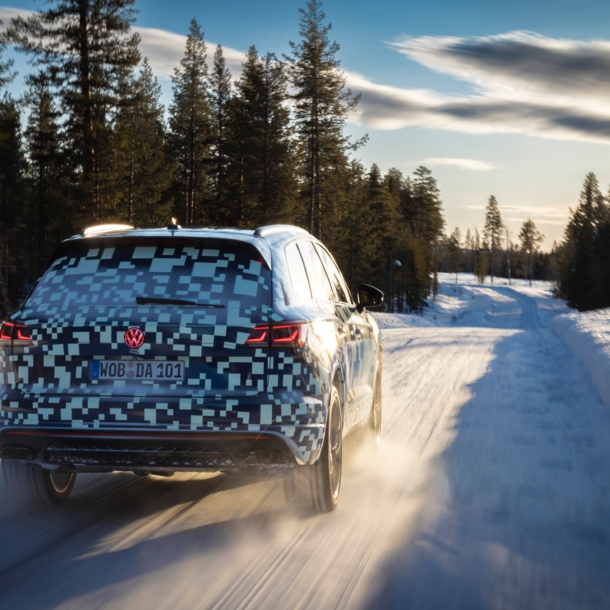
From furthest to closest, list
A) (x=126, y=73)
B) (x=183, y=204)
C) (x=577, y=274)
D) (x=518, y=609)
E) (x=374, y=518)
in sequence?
1. (x=577, y=274)
2. (x=183, y=204)
3. (x=126, y=73)
4. (x=374, y=518)
5. (x=518, y=609)

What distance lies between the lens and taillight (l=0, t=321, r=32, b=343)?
4676 millimetres

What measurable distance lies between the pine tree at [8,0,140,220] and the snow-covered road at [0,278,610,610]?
25755mm

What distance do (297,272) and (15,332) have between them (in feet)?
5.82

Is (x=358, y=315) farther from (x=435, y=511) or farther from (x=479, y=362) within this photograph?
(x=479, y=362)

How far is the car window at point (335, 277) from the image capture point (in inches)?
259

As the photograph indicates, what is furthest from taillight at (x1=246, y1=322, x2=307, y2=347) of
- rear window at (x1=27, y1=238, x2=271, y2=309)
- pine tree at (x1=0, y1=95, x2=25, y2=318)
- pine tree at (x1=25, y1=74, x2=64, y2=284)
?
pine tree at (x1=0, y1=95, x2=25, y2=318)

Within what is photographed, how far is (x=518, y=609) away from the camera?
3.67 m

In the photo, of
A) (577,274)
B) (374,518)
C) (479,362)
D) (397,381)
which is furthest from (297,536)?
(577,274)

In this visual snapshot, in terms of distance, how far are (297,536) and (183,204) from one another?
2201 inches

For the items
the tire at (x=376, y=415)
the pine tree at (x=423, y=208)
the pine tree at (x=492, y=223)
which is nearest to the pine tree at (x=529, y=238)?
the pine tree at (x=492, y=223)

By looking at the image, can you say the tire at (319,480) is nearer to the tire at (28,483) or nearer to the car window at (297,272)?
the car window at (297,272)

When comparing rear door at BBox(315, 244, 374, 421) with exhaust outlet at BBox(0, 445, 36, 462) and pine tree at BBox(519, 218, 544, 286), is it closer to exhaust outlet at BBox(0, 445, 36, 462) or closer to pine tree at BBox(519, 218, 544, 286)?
exhaust outlet at BBox(0, 445, 36, 462)

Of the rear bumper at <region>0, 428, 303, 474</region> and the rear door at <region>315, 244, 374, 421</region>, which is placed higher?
the rear door at <region>315, 244, 374, 421</region>

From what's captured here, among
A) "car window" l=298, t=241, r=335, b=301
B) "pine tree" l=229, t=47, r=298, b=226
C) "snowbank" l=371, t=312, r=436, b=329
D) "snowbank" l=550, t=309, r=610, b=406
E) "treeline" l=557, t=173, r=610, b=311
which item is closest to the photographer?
"car window" l=298, t=241, r=335, b=301
